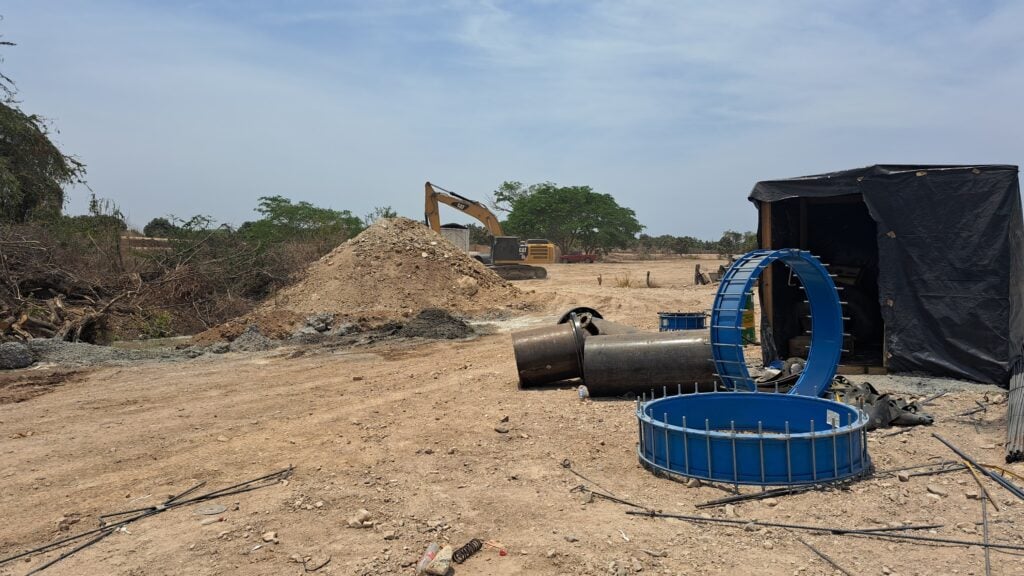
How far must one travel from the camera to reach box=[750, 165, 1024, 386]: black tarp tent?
319 inches

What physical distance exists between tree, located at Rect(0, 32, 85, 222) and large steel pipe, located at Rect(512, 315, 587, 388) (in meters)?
17.2

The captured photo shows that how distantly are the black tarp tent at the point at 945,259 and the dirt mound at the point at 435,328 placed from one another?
24.0 ft

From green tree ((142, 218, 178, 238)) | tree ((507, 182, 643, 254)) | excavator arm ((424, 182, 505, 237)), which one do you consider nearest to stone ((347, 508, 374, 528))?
green tree ((142, 218, 178, 238))

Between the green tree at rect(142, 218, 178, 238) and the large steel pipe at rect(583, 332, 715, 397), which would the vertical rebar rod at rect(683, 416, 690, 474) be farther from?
the green tree at rect(142, 218, 178, 238)

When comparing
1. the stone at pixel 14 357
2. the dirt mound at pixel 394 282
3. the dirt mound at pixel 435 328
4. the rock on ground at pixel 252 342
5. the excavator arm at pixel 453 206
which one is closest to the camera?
the stone at pixel 14 357

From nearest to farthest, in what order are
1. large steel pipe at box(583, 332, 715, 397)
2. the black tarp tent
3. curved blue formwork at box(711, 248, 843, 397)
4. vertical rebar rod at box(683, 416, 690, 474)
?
vertical rebar rod at box(683, 416, 690, 474)
curved blue formwork at box(711, 248, 843, 397)
large steel pipe at box(583, 332, 715, 397)
the black tarp tent

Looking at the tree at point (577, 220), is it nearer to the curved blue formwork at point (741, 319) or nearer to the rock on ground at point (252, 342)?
the rock on ground at point (252, 342)

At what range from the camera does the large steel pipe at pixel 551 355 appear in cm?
859

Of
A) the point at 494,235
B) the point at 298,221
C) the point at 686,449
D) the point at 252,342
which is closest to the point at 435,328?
the point at 252,342

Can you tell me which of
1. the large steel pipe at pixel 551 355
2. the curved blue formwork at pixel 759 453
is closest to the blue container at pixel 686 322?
the large steel pipe at pixel 551 355

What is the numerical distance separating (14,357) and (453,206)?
18.8 meters

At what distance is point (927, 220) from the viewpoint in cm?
855

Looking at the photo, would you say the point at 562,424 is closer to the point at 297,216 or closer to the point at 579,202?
the point at 297,216

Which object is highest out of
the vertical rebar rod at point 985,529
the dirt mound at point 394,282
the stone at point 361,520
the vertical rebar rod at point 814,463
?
the dirt mound at point 394,282
